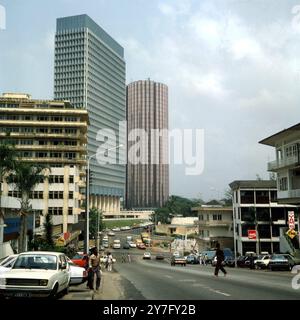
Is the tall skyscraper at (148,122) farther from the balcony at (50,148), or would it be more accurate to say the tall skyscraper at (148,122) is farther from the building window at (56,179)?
the building window at (56,179)

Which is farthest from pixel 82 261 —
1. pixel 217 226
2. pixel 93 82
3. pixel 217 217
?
pixel 93 82

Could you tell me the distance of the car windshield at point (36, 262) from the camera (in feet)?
48.5

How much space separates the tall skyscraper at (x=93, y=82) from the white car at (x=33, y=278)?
126 metres

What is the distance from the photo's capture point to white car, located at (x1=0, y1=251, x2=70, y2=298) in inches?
533

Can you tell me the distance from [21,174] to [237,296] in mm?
27809

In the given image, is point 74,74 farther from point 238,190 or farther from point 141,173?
point 238,190

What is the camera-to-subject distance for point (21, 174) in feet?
129

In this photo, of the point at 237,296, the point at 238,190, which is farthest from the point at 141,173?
the point at 237,296

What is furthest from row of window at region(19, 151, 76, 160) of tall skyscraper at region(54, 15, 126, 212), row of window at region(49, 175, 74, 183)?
tall skyscraper at region(54, 15, 126, 212)

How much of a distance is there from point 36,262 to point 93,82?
485 ft

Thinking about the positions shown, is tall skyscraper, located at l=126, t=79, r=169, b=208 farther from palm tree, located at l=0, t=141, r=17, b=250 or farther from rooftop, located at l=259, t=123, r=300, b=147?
palm tree, located at l=0, t=141, r=17, b=250

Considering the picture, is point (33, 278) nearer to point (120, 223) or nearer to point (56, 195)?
point (56, 195)

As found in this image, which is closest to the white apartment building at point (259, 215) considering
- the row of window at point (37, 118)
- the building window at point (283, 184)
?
the building window at point (283, 184)

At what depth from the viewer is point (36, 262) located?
1501 cm
